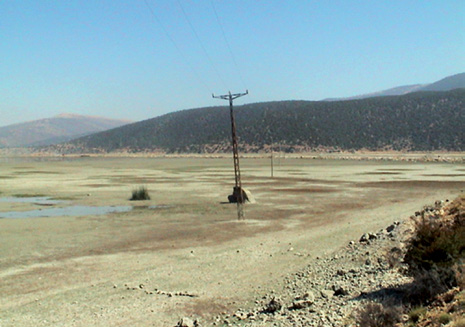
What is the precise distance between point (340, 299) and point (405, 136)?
112995mm

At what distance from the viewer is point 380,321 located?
7152 mm

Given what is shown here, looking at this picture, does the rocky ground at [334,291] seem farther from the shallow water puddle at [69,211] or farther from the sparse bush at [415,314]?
the shallow water puddle at [69,211]

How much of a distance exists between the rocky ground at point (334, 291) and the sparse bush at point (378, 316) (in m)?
0.21

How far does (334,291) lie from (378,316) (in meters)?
2.83

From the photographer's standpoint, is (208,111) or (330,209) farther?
(208,111)

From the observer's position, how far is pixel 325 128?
131m

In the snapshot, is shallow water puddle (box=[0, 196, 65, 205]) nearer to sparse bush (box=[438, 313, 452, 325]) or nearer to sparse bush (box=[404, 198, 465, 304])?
sparse bush (box=[404, 198, 465, 304])

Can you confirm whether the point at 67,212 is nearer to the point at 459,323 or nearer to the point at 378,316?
the point at 378,316

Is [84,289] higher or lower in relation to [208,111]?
lower

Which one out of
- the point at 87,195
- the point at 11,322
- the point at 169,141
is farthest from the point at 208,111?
the point at 11,322

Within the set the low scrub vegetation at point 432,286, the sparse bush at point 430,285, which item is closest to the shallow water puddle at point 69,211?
the low scrub vegetation at point 432,286

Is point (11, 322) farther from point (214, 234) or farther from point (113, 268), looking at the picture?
point (214, 234)

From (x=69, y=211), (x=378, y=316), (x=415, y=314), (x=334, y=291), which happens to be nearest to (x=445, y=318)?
(x=415, y=314)

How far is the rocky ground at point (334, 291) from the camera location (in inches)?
336
